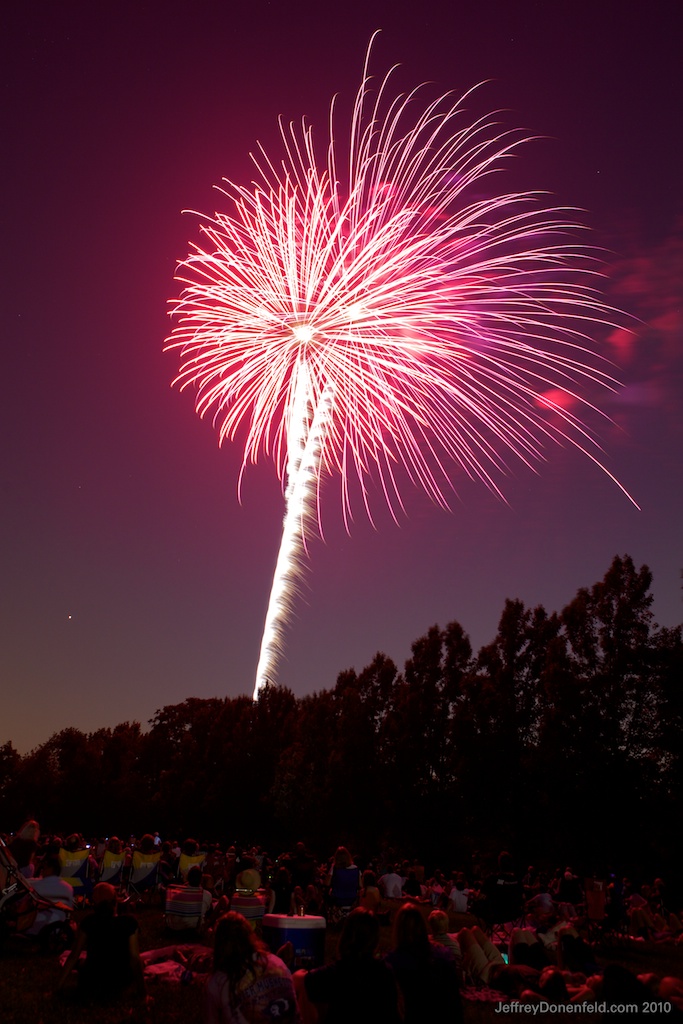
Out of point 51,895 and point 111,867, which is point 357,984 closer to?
point 51,895

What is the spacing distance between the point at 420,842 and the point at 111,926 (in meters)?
35.1

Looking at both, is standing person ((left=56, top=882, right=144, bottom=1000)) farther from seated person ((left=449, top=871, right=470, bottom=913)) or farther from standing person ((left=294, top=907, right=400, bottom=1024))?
seated person ((left=449, top=871, right=470, bottom=913))

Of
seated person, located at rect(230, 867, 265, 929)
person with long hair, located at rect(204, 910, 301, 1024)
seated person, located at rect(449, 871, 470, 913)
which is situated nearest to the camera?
person with long hair, located at rect(204, 910, 301, 1024)

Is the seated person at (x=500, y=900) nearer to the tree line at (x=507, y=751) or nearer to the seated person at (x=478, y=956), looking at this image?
the seated person at (x=478, y=956)

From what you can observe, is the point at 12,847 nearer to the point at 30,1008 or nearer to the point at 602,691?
the point at 30,1008

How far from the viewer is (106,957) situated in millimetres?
8008

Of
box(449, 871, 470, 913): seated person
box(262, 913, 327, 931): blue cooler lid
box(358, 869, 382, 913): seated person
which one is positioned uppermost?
box(262, 913, 327, 931): blue cooler lid

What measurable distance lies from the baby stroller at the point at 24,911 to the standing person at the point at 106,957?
3.41 metres

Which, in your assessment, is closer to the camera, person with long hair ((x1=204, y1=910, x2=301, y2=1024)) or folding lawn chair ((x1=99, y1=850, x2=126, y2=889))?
person with long hair ((x1=204, y1=910, x2=301, y2=1024))

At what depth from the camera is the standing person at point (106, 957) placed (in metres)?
7.94

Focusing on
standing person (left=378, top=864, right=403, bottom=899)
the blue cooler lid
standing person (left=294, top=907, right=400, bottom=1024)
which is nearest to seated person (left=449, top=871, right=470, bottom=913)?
standing person (left=378, top=864, right=403, bottom=899)

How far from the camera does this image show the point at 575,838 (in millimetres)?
31578

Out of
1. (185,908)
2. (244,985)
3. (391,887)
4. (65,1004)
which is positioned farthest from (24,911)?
(391,887)

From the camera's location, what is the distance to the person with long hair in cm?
553
